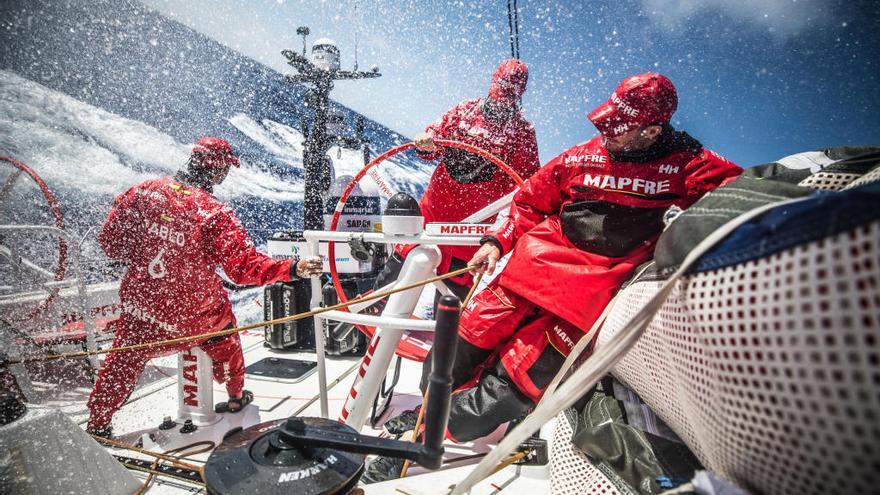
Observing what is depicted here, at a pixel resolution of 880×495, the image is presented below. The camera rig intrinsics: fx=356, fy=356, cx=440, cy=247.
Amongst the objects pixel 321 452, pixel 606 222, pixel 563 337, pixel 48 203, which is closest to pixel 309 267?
pixel 321 452

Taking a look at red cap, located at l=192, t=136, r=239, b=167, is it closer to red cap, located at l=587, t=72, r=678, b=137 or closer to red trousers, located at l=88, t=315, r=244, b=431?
red trousers, located at l=88, t=315, r=244, b=431

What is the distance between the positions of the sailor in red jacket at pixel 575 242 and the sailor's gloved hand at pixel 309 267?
871 millimetres

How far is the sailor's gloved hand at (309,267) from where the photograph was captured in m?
1.98

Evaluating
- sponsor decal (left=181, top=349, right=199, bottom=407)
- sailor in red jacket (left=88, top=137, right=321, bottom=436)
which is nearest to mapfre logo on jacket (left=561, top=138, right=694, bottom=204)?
sailor in red jacket (left=88, top=137, right=321, bottom=436)

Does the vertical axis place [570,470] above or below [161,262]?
below

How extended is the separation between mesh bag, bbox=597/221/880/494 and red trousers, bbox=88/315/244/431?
8.94ft

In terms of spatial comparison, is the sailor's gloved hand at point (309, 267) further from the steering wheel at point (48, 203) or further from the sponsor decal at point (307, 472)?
the steering wheel at point (48, 203)

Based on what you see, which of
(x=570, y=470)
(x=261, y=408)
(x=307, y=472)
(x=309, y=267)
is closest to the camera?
(x=307, y=472)

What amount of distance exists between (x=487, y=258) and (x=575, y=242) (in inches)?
16.9

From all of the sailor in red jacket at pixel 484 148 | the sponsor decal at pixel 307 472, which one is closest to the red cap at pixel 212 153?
the sailor in red jacket at pixel 484 148

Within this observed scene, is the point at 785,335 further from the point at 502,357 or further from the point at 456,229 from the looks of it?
the point at 456,229

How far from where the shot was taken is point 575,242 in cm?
160

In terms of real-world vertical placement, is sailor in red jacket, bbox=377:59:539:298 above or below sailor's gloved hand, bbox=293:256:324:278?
above

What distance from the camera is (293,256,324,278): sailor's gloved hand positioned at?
1984 millimetres
